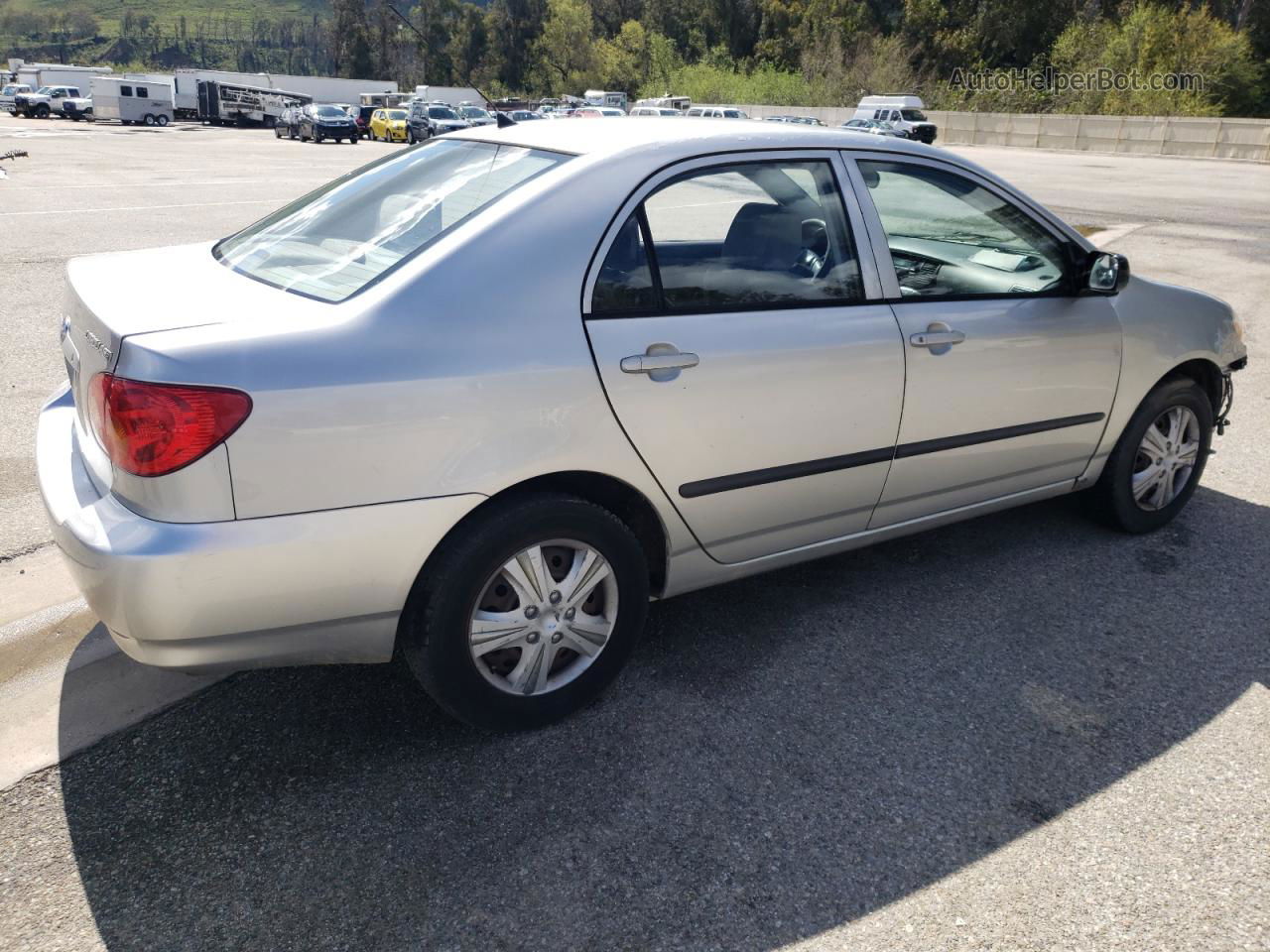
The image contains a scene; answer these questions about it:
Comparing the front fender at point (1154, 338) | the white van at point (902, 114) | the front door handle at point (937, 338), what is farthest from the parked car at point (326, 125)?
the front door handle at point (937, 338)

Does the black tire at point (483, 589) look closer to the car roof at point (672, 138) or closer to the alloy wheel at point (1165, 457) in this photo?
the car roof at point (672, 138)

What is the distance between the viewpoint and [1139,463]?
4.34 metres

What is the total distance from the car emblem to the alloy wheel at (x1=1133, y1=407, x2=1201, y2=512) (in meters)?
3.84

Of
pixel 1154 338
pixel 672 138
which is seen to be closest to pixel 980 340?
pixel 1154 338

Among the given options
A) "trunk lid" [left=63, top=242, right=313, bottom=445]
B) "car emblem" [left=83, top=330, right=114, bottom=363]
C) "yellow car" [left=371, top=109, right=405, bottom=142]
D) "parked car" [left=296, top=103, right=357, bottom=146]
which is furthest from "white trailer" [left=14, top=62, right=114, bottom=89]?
"car emblem" [left=83, top=330, right=114, bottom=363]

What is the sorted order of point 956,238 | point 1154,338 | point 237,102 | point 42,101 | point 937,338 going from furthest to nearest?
point 237,102 → point 42,101 → point 1154,338 → point 956,238 → point 937,338

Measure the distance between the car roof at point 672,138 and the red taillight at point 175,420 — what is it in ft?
4.25

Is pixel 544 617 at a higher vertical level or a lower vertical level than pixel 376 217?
lower

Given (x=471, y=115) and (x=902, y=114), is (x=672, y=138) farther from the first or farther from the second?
(x=471, y=115)

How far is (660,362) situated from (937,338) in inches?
43.4

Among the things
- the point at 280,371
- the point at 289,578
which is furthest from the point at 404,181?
the point at 289,578

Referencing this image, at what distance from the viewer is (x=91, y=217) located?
13.1 metres

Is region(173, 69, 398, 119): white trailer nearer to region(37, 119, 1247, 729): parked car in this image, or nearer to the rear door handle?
region(37, 119, 1247, 729): parked car

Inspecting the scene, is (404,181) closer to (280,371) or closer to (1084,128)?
(280,371)
